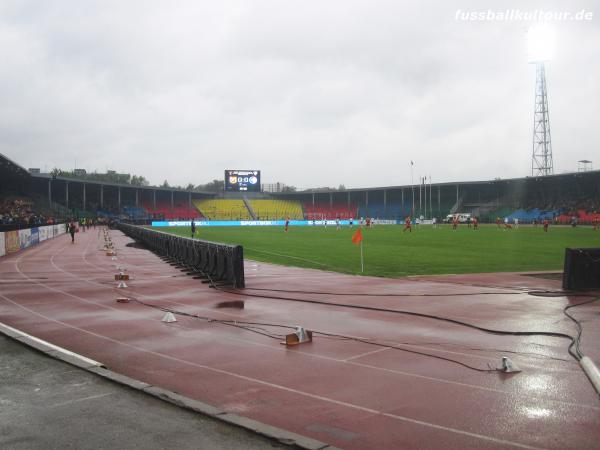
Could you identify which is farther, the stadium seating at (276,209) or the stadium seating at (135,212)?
the stadium seating at (276,209)

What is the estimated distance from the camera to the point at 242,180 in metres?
99.1

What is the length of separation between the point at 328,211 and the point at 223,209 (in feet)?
73.2

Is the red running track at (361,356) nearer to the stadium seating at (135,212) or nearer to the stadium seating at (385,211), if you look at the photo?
the stadium seating at (135,212)

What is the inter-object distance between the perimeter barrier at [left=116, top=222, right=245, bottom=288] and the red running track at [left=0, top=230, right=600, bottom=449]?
0.88 meters

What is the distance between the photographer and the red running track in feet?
16.8

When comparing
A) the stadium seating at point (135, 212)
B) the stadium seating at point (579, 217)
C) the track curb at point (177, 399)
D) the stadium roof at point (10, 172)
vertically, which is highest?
the stadium roof at point (10, 172)

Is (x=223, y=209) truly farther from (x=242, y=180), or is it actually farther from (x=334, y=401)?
(x=334, y=401)

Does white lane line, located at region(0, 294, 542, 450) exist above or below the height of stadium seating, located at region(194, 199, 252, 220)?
Answer: below

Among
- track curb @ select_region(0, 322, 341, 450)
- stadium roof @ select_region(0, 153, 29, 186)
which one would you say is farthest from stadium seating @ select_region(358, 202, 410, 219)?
track curb @ select_region(0, 322, 341, 450)

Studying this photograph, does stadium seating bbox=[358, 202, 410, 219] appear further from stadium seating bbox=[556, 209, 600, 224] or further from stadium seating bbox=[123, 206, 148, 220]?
stadium seating bbox=[123, 206, 148, 220]

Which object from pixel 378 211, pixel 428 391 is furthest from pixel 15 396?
pixel 378 211

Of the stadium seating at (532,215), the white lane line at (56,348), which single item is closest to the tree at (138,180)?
the stadium seating at (532,215)

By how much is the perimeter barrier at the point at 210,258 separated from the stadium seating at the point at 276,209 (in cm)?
8227

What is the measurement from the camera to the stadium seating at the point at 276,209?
111188 mm
